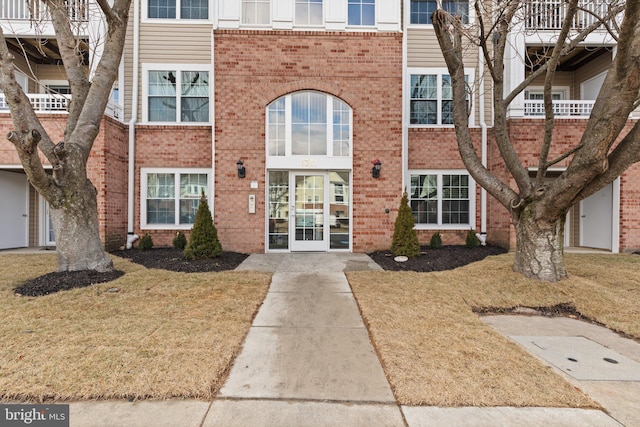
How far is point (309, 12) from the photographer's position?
9.57m

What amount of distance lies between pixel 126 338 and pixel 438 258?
22.6 ft

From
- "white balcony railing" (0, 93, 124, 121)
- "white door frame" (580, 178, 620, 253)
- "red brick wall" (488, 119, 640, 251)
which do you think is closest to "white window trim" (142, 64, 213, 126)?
"white balcony railing" (0, 93, 124, 121)

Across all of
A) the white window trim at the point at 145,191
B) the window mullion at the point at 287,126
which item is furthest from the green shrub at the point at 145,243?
the window mullion at the point at 287,126

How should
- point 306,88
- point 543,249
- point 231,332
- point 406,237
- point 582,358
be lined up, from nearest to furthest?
1. point 582,358
2. point 231,332
3. point 543,249
4. point 406,237
5. point 306,88

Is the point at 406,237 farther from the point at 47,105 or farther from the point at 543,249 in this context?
the point at 47,105

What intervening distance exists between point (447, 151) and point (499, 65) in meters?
4.85

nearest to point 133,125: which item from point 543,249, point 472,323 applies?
point 472,323

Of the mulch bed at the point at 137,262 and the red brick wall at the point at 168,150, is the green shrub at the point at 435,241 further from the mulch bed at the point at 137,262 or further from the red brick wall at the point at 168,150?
the red brick wall at the point at 168,150

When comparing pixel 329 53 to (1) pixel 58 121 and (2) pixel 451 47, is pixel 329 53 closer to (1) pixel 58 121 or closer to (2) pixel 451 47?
(2) pixel 451 47

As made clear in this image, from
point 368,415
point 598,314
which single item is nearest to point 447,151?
point 598,314

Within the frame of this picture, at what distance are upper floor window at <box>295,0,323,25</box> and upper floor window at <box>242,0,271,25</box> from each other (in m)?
0.88

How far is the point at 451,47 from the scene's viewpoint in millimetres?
A: 5961

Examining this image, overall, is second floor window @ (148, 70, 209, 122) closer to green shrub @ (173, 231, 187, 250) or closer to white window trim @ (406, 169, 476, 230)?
green shrub @ (173, 231, 187, 250)

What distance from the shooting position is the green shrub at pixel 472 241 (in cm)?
995
